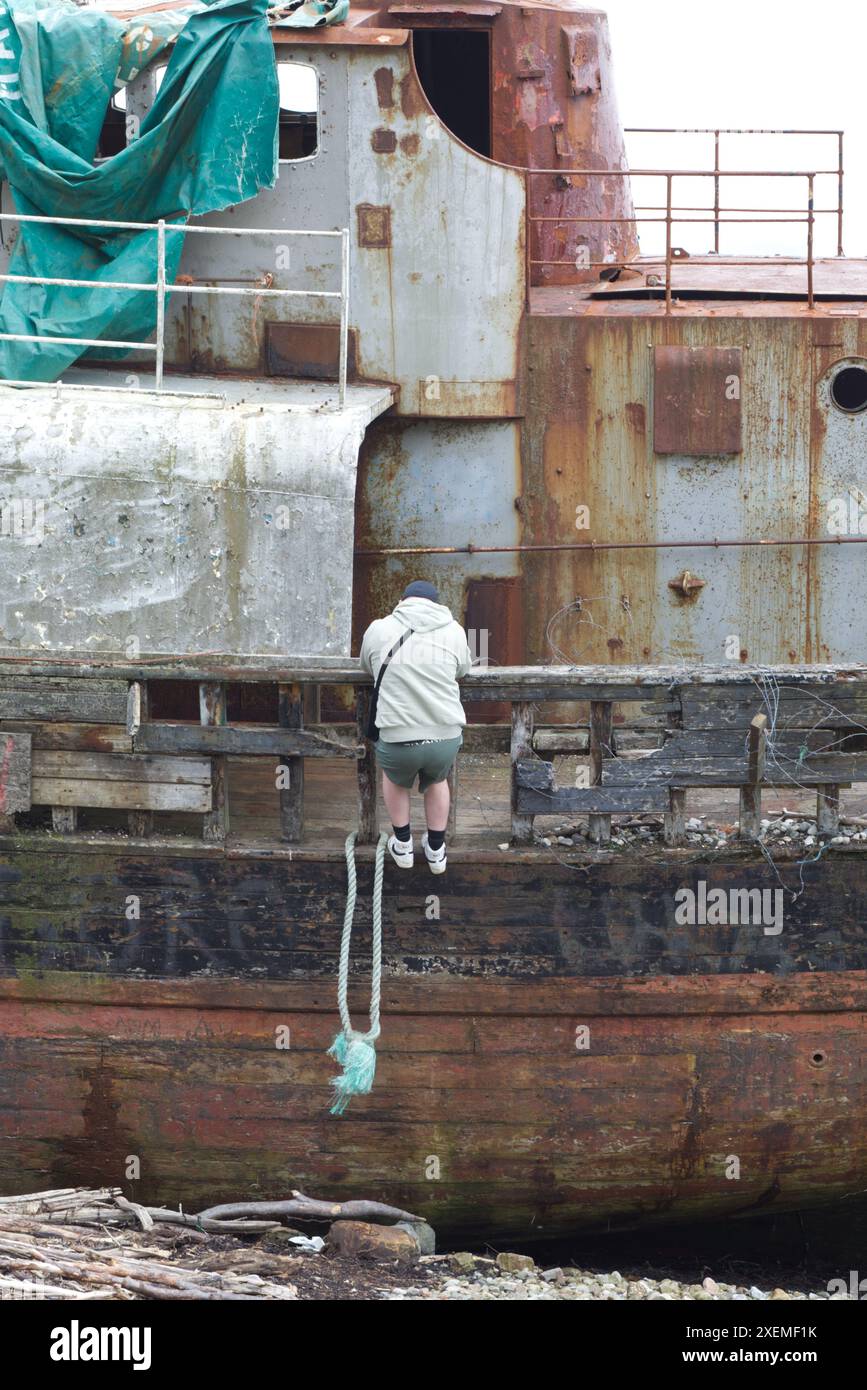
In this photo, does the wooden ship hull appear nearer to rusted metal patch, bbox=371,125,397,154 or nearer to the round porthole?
the round porthole

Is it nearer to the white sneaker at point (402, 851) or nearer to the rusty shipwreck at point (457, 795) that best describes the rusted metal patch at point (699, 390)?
the rusty shipwreck at point (457, 795)

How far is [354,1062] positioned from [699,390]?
4236mm

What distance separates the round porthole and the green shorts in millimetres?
3263

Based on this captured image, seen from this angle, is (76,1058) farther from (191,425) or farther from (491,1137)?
(191,425)

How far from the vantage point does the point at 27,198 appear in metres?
9.04

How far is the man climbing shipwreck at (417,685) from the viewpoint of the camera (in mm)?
7324

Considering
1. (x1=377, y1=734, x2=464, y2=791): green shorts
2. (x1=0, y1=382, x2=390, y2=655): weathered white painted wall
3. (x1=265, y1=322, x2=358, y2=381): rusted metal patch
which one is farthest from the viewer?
(x1=265, y1=322, x2=358, y2=381): rusted metal patch

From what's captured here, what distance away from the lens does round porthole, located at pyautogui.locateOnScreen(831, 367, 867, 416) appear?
9.02 metres

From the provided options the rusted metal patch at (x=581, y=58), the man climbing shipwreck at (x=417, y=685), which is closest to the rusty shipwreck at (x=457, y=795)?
the man climbing shipwreck at (x=417, y=685)

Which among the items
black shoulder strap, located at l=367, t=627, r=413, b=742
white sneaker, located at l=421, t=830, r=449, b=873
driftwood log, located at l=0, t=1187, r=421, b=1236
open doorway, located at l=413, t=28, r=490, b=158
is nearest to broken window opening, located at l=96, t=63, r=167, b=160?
open doorway, located at l=413, t=28, r=490, b=158

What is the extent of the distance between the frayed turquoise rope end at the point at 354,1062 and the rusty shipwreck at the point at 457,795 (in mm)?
382

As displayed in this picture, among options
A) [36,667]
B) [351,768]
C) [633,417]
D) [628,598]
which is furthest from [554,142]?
[36,667]

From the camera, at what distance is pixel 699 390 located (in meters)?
9.02

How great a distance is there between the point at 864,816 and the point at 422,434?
333 centimetres
